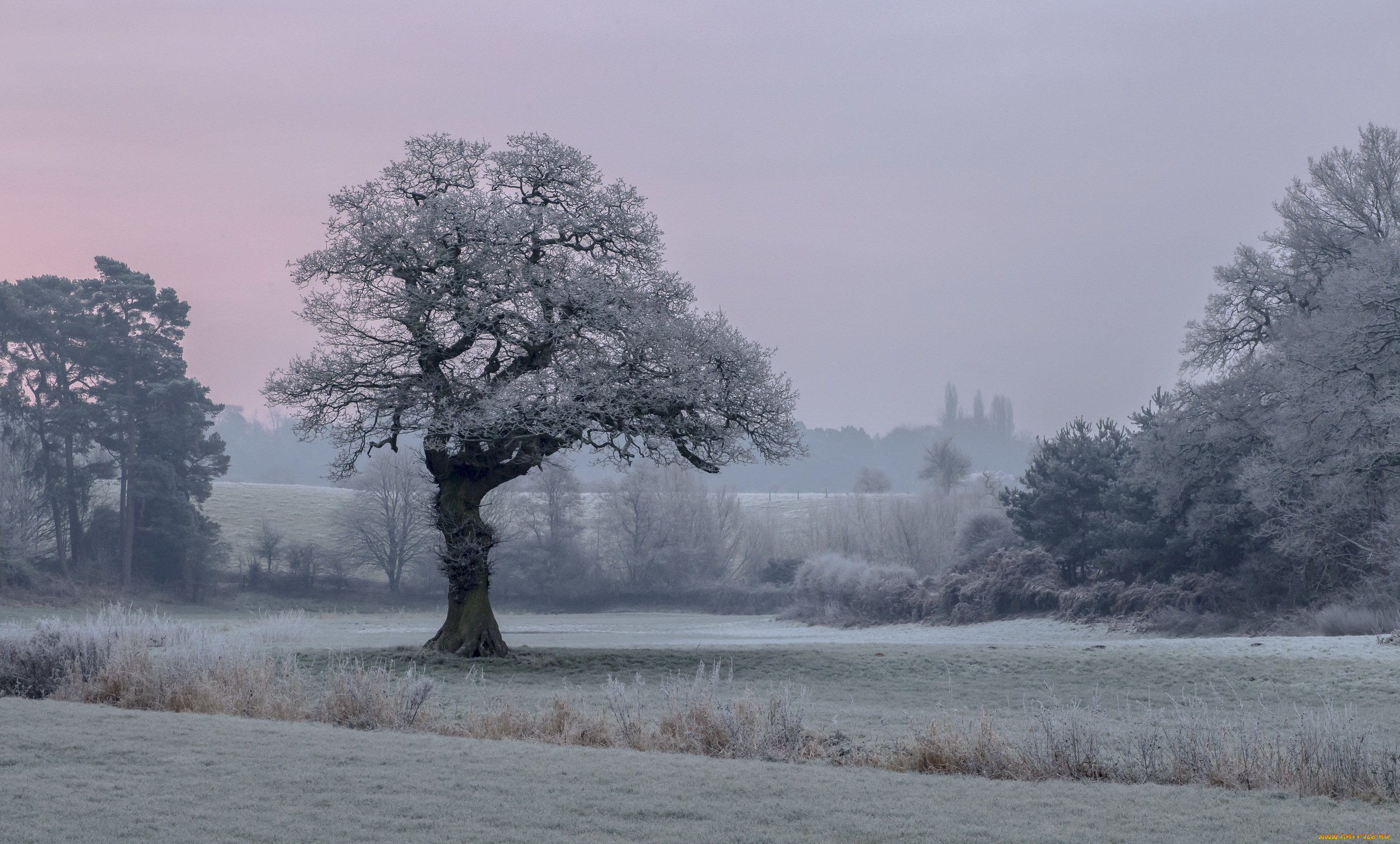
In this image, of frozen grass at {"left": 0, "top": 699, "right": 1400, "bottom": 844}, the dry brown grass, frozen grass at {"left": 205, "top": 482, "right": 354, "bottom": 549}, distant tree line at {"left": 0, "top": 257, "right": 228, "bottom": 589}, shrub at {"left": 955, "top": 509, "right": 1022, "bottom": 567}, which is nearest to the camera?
frozen grass at {"left": 0, "top": 699, "right": 1400, "bottom": 844}

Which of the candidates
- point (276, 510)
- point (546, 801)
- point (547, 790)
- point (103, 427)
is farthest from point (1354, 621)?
point (276, 510)

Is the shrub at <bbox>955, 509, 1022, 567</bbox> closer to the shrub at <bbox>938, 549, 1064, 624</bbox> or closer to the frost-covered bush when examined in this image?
the frost-covered bush

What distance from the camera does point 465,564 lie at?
21.1 m

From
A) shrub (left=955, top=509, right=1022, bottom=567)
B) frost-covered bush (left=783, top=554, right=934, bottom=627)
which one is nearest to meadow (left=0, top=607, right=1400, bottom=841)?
frost-covered bush (left=783, top=554, right=934, bottom=627)

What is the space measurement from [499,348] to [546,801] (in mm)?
15131

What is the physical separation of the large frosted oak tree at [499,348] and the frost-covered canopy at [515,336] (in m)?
0.04

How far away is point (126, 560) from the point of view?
5494cm

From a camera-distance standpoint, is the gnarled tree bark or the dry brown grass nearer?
the dry brown grass

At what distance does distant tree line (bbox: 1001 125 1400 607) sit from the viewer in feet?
88.1

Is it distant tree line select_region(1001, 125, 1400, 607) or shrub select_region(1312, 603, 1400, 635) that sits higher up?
distant tree line select_region(1001, 125, 1400, 607)

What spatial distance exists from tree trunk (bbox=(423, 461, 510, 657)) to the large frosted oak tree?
3 centimetres

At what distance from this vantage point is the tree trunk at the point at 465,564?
69.1 feet

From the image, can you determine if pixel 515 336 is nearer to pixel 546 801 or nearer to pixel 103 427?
pixel 546 801

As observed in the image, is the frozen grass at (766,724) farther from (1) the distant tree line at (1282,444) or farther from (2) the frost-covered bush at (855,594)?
(2) the frost-covered bush at (855,594)
